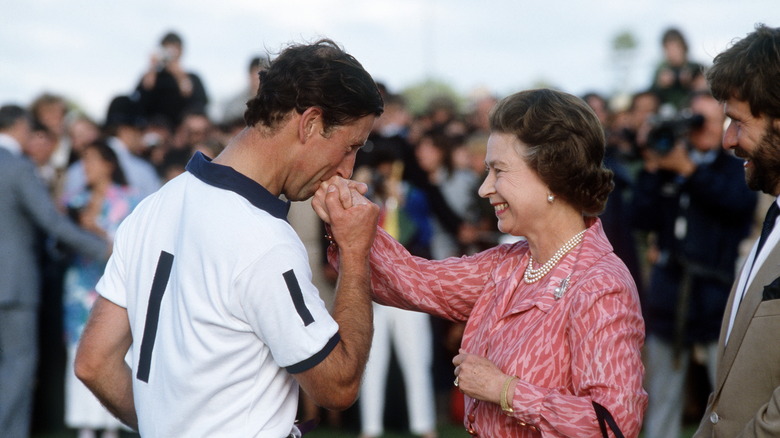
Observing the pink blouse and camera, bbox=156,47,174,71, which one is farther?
camera, bbox=156,47,174,71

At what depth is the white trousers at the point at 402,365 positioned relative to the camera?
671 cm

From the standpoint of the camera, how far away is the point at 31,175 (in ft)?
20.7

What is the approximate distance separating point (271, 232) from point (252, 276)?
14 cm

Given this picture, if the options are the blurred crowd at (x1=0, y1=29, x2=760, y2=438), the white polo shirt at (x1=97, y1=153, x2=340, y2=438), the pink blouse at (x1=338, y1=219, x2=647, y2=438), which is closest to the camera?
the white polo shirt at (x1=97, y1=153, x2=340, y2=438)

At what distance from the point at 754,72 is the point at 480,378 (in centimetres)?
117

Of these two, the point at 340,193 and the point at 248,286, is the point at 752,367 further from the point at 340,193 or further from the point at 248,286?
the point at 248,286

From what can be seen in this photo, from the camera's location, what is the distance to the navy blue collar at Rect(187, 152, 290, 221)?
2.55m

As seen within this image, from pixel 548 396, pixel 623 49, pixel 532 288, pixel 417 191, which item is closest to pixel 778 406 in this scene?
pixel 548 396

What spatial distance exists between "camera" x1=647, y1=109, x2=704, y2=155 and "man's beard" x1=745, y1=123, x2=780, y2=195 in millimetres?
2824

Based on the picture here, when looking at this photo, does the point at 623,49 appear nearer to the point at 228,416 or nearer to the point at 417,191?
the point at 417,191

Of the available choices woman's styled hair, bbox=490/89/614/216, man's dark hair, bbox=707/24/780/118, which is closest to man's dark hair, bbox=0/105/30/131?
woman's styled hair, bbox=490/89/614/216

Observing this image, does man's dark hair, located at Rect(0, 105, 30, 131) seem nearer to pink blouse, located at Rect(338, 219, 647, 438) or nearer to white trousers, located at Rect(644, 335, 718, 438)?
pink blouse, located at Rect(338, 219, 647, 438)

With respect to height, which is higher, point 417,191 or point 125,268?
point 125,268

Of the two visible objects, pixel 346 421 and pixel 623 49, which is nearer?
pixel 346 421
